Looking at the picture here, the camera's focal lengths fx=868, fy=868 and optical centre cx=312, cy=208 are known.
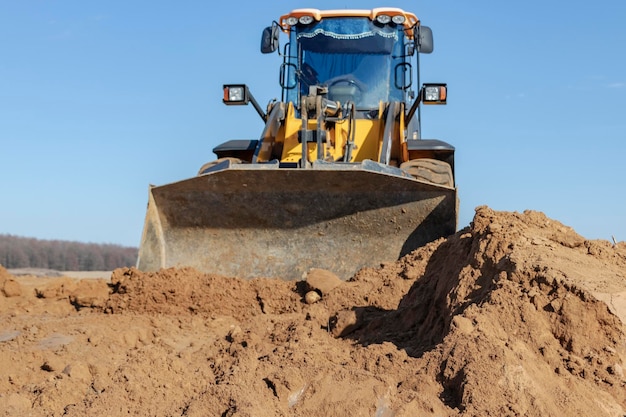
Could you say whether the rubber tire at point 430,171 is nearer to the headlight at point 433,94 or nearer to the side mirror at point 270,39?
the headlight at point 433,94

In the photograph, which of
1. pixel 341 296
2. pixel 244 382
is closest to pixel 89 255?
pixel 341 296

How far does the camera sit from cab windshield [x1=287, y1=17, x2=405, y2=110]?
905 centimetres

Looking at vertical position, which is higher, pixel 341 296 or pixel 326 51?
pixel 326 51

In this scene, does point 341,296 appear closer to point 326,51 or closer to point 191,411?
point 191,411

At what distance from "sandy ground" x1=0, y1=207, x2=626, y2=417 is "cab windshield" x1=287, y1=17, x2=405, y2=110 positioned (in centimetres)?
292

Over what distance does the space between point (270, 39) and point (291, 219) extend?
8.02ft

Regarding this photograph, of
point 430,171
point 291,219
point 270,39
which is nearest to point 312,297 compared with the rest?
point 291,219

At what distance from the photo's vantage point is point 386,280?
6.75m

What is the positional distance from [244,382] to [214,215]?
3.58m

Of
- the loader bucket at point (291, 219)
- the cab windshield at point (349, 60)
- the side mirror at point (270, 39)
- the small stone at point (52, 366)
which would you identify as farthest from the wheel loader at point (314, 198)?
the small stone at point (52, 366)

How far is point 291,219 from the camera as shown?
7.57 metres

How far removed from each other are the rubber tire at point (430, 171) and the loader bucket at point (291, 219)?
1.73ft

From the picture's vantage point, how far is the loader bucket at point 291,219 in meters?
7.24

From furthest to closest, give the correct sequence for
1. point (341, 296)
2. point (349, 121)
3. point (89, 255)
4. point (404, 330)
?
point (89, 255) → point (349, 121) → point (341, 296) → point (404, 330)
